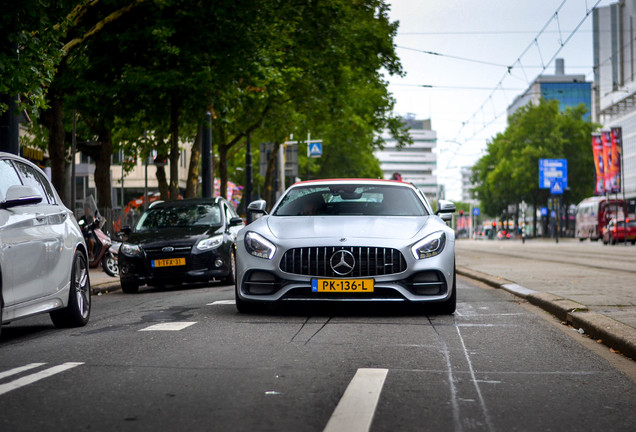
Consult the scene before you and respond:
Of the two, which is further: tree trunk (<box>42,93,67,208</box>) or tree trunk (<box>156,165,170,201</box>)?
tree trunk (<box>156,165,170,201</box>)

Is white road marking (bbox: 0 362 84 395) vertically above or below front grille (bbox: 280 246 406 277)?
below

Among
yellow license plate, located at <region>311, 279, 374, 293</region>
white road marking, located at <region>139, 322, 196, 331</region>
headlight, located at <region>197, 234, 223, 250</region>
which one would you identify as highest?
headlight, located at <region>197, 234, 223, 250</region>

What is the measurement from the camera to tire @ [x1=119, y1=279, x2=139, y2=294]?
15.0 meters

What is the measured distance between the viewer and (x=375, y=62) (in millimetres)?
30562

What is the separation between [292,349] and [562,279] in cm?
926

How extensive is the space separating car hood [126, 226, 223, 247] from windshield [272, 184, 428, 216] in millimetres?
4648

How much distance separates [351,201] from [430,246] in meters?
1.52

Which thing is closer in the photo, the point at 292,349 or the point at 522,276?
the point at 292,349

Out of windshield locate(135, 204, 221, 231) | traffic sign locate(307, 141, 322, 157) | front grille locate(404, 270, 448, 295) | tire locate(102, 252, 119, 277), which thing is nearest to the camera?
front grille locate(404, 270, 448, 295)

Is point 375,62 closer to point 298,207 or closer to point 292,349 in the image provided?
point 298,207

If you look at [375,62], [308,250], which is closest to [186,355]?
[308,250]

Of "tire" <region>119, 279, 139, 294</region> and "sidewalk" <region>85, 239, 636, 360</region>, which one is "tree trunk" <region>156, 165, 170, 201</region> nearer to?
"sidewalk" <region>85, 239, 636, 360</region>

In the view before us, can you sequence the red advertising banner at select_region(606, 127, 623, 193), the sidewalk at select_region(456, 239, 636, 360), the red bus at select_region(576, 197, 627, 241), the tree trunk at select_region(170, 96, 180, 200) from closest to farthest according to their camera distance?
the sidewalk at select_region(456, 239, 636, 360) → the tree trunk at select_region(170, 96, 180, 200) → the red advertising banner at select_region(606, 127, 623, 193) → the red bus at select_region(576, 197, 627, 241)

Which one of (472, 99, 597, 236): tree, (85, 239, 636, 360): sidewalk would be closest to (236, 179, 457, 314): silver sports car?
(85, 239, 636, 360): sidewalk
